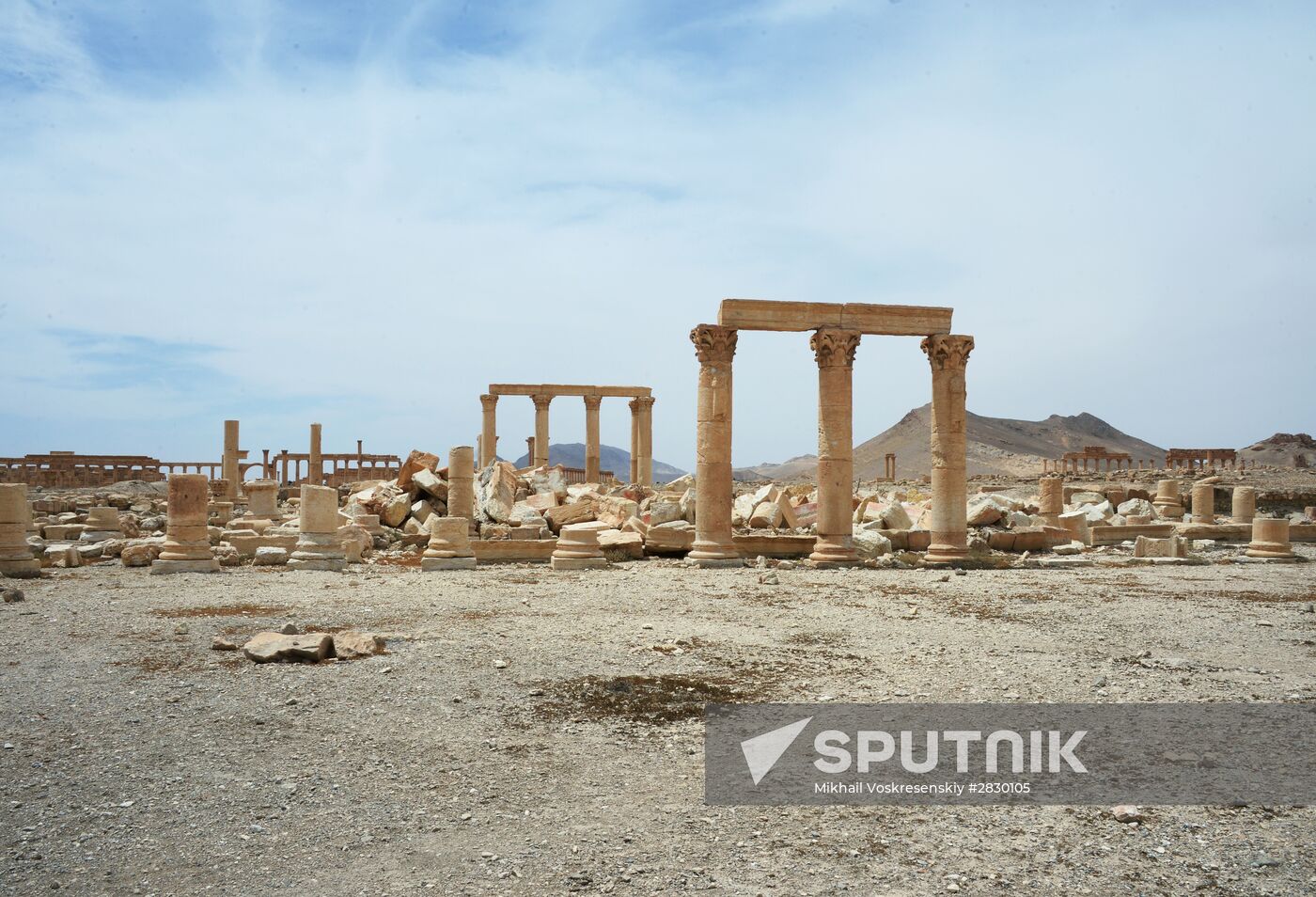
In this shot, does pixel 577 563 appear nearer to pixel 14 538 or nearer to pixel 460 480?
pixel 460 480

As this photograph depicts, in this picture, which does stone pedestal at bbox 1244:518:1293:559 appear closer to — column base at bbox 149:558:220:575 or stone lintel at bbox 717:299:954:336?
stone lintel at bbox 717:299:954:336

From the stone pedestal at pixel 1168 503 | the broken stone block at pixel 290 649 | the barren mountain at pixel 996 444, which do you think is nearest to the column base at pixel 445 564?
the broken stone block at pixel 290 649

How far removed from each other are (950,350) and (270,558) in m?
14.0

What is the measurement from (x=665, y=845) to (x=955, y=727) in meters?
2.68

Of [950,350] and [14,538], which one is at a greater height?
[950,350]

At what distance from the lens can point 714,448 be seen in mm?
18156

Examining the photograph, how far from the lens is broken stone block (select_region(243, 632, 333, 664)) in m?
8.41

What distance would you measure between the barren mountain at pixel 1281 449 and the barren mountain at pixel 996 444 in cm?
814

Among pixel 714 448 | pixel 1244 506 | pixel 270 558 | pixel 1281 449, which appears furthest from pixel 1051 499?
pixel 1281 449

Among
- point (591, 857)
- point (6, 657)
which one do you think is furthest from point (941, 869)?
point (6, 657)

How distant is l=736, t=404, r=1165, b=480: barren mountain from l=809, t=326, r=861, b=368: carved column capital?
51092 millimetres

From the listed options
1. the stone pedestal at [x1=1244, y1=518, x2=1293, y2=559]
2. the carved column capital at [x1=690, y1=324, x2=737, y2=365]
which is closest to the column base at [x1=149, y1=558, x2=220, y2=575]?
the carved column capital at [x1=690, y1=324, x2=737, y2=365]

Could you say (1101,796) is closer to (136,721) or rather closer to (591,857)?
(591,857)

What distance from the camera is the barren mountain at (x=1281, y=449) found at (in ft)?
229
